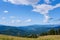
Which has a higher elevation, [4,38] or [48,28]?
[48,28]

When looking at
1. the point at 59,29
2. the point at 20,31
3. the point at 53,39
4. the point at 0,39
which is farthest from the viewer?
the point at 59,29

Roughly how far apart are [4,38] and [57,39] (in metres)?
4.45

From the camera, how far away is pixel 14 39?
10641mm

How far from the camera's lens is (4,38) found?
413 inches

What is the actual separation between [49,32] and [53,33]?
626 millimetres

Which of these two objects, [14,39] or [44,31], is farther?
[44,31]

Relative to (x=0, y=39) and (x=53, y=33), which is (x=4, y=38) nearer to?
(x=0, y=39)

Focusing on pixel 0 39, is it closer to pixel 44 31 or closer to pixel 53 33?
pixel 44 31

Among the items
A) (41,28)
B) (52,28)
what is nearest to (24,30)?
(41,28)

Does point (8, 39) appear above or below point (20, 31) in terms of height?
below

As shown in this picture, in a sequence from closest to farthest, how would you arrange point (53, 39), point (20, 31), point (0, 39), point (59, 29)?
1. point (0, 39)
2. point (53, 39)
3. point (20, 31)
4. point (59, 29)

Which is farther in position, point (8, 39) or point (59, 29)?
point (59, 29)

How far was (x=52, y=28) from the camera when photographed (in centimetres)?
1514

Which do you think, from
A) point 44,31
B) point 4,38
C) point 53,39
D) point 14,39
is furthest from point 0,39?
point 44,31
